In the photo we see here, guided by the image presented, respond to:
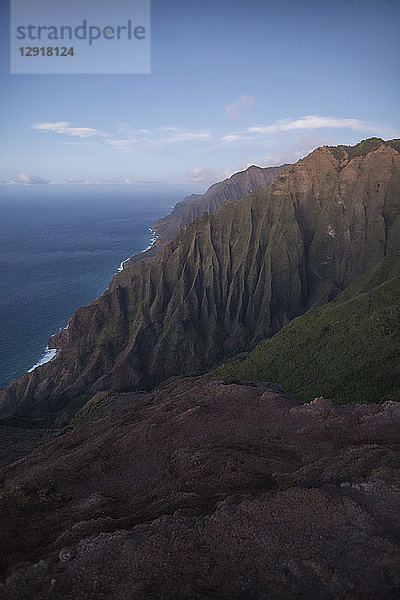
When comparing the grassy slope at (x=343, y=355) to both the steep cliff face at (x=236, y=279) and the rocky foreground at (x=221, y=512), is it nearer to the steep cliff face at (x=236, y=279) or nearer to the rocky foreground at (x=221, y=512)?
the rocky foreground at (x=221, y=512)

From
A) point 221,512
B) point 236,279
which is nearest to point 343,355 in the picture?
point 221,512

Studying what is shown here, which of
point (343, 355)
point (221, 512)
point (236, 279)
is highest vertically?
point (236, 279)

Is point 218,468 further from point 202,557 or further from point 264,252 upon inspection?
point 264,252

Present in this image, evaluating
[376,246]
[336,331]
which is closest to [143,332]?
[336,331]

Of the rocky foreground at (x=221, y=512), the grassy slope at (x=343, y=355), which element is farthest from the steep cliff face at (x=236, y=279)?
the rocky foreground at (x=221, y=512)

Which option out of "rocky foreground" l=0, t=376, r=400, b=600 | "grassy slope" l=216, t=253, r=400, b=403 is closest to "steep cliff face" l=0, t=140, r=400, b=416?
"grassy slope" l=216, t=253, r=400, b=403

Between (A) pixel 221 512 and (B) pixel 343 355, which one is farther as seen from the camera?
(B) pixel 343 355

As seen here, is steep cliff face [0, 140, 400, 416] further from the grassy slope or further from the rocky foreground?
the rocky foreground

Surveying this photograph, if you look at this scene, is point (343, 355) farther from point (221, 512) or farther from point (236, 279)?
point (236, 279)
